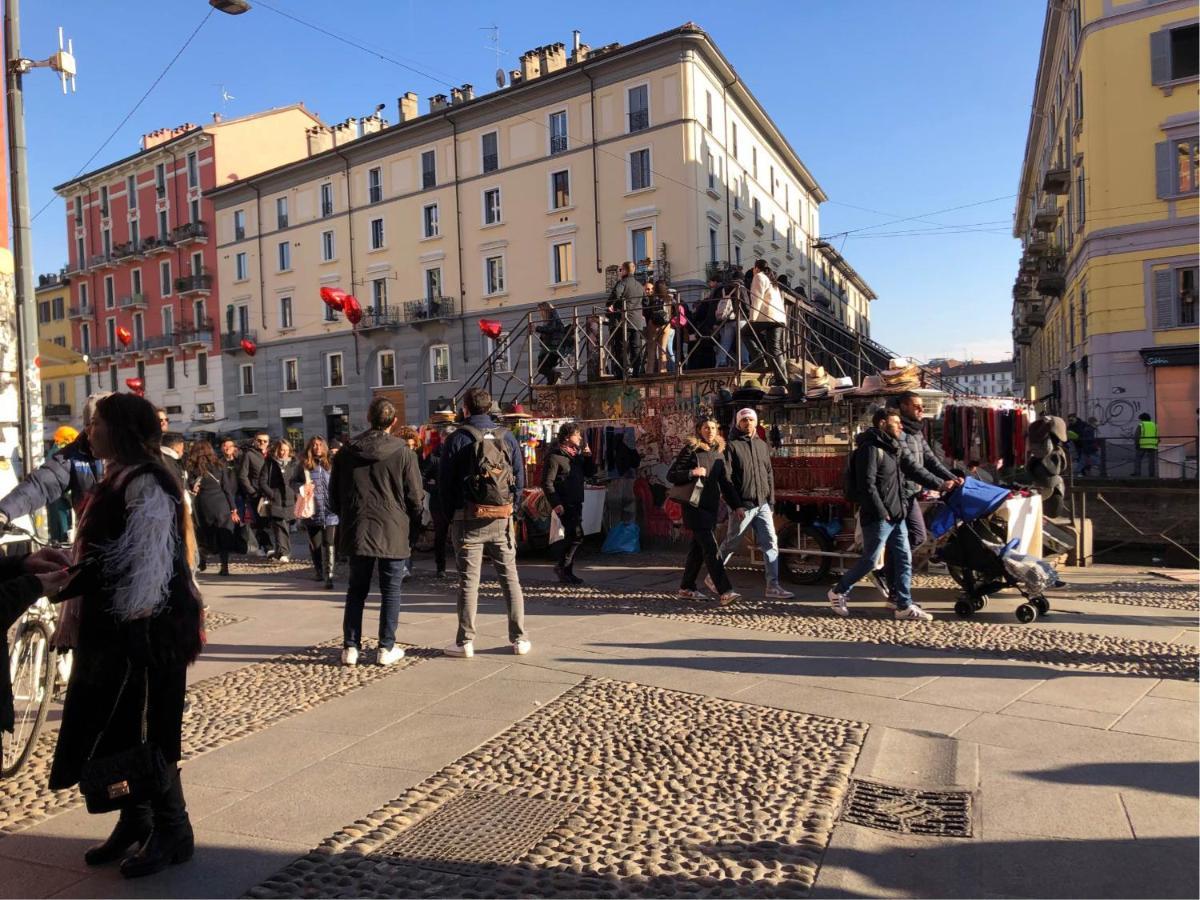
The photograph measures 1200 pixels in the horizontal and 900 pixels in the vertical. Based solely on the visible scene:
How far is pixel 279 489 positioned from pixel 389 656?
639 cm

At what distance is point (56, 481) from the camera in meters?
5.41

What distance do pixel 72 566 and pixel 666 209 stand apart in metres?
30.6

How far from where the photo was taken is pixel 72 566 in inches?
124

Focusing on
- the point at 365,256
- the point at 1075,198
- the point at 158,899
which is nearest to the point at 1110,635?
the point at 158,899

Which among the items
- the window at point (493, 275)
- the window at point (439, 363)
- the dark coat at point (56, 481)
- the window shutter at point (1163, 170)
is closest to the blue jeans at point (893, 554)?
the dark coat at point (56, 481)

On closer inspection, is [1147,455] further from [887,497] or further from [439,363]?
[439,363]

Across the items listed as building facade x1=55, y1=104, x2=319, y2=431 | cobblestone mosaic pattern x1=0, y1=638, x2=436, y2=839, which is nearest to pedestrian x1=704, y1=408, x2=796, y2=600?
cobblestone mosaic pattern x1=0, y1=638, x2=436, y2=839

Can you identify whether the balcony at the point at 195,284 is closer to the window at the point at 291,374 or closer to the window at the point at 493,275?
the window at the point at 291,374

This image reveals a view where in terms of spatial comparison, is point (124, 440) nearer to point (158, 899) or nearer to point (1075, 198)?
point (158, 899)

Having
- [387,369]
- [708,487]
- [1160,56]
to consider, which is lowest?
[708,487]

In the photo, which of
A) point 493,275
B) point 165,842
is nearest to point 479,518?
point 165,842

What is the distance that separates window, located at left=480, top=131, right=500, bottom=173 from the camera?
36.8 m

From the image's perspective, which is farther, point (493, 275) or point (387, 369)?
point (387, 369)

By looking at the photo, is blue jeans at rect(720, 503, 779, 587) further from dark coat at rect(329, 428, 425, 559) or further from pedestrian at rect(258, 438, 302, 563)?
pedestrian at rect(258, 438, 302, 563)
